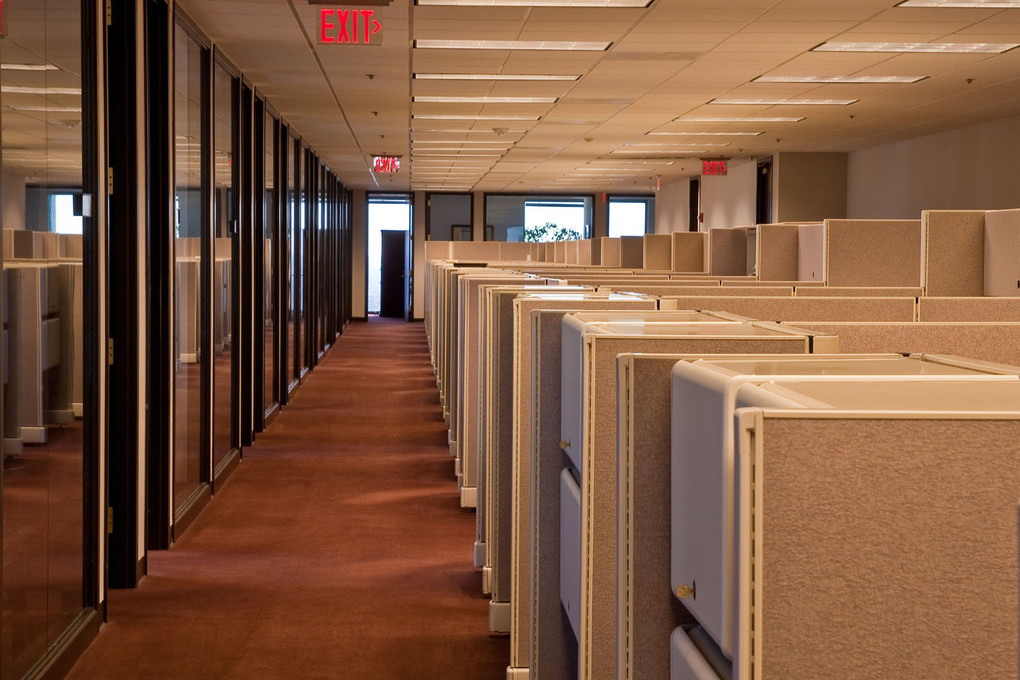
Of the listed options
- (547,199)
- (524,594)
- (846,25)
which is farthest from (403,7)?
(547,199)

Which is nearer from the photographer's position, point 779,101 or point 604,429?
point 604,429

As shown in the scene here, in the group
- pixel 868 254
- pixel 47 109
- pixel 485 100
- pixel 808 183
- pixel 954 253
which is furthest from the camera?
pixel 808 183

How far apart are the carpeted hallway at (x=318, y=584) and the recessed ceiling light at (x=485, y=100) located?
12.5 feet

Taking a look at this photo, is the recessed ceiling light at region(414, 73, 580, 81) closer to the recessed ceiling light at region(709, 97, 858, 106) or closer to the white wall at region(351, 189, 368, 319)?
the recessed ceiling light at region(709, 97, 858, 106)

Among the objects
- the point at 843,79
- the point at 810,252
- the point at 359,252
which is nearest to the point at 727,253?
the point at 843,79

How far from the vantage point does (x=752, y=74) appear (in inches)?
370

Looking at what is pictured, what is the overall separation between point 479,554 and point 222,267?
116 inches

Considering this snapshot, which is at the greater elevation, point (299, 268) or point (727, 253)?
point (727, 253)

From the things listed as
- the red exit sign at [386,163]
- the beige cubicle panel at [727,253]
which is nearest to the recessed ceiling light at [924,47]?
the beige cubicle panel at [727,253]

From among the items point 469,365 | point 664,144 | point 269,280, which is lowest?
point 469,365

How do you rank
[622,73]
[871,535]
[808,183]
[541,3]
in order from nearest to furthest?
[871,535]
[541,3]
[622,73]
[808,183]

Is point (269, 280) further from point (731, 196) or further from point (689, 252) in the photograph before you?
point (731, 196)

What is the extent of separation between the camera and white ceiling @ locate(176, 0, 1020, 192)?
6.94m

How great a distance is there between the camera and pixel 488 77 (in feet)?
30.9
